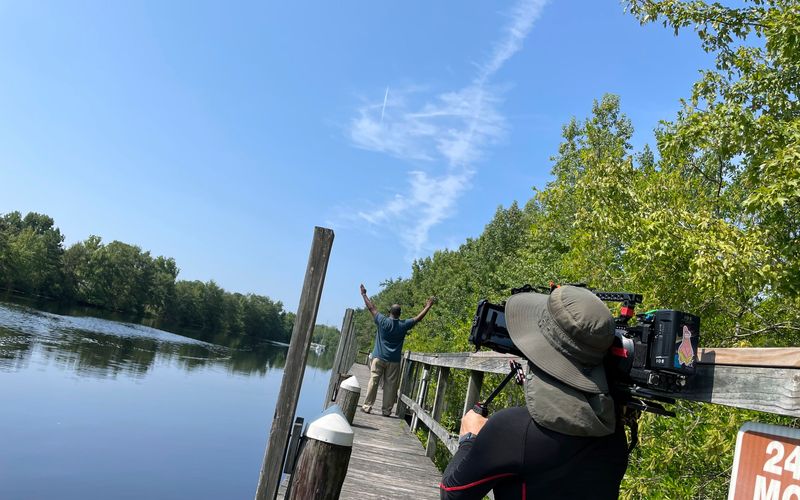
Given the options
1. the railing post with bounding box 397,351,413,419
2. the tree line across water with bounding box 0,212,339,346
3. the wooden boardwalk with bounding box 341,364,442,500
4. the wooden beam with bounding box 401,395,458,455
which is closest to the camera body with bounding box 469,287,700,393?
the wooden beam with bounding box 401,395,458,455

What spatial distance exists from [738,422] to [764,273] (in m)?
1.40

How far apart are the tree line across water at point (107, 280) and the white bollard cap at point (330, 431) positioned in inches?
3258

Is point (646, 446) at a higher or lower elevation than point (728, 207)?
lower

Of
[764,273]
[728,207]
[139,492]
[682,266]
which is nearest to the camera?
[764,273]

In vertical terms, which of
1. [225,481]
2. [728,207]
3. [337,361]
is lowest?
[225,481]

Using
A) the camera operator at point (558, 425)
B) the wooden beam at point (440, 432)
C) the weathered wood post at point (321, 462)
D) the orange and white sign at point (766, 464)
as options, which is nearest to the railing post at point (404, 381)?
the wooden beam at point (440, 432)

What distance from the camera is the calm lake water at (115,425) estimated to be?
14.7 meters

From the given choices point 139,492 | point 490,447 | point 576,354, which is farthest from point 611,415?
point 139,492

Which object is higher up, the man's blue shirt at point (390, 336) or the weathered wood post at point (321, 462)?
the man's blue shirt at point (390, 336)

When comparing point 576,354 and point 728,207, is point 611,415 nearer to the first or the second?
point 576,354

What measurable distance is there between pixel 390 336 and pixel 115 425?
14403 mm

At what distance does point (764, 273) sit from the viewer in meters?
5.41

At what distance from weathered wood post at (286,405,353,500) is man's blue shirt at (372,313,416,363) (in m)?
5.93

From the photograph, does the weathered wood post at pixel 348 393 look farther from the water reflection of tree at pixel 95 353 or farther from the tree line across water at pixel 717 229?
the water reflection of tree at pixel 95 353
